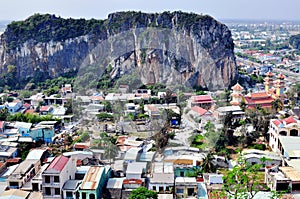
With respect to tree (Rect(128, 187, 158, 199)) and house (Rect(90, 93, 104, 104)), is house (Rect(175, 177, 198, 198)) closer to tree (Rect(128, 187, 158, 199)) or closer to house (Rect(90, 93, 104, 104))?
tree (Rect(128, 187, 158, 199))

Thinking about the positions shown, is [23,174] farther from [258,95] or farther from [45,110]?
[258,95]

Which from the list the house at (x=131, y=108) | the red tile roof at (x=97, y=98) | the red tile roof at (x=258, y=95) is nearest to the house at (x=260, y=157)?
the house at (x=131, y=108)

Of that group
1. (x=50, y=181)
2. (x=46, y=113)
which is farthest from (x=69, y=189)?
(x=46, y=113)

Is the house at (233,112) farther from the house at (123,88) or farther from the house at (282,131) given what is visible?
the house at (123,88)

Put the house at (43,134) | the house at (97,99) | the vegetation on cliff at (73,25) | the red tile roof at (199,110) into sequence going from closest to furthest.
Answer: the house at (43,134)
the red tile roof at (199,110)
the house at (97,99)
the vegetation on cliff at (73,25)

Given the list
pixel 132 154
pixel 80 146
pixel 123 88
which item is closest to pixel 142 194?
pixel 132 154

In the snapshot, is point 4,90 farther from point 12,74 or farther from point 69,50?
point 69,50
